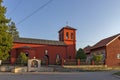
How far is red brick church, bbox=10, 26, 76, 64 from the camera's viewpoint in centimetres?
4697

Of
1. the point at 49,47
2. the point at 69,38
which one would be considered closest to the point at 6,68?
the point at 49,47

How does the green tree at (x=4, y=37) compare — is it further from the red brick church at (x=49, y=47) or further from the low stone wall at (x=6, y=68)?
the red brick church at (x=49, y=47)

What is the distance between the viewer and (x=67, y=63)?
4284cm

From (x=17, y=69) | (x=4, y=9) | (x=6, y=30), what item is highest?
(x=4, y=9)

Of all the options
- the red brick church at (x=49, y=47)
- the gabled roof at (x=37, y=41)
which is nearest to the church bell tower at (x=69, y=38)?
the red brick church at (x=49, y=47)

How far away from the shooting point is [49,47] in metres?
50.8

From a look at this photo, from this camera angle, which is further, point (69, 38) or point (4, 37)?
→ point (69, 38)

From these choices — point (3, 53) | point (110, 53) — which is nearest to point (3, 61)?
point (3, 53)

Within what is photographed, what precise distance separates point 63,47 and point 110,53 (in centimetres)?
1014

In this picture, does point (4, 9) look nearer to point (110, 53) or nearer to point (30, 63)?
point (30, 63)

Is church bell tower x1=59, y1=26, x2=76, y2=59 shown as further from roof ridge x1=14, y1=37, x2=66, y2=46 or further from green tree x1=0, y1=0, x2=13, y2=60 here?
green tree x1=0, y1=0, x2=13, y2=60

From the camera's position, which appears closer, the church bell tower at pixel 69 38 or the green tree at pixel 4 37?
the green tree at pixel 4 37

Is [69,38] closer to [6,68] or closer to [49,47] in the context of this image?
[49,47]

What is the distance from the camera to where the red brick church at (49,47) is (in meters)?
47.0
